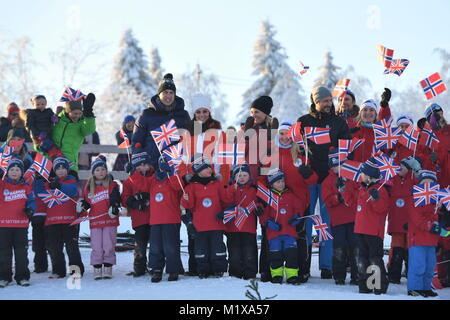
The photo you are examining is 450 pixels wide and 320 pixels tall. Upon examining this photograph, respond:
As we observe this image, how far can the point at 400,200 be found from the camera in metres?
7.52

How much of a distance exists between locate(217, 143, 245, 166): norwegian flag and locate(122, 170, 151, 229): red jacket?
980mm

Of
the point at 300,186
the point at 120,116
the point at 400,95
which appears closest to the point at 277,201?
→ the point at 300,186

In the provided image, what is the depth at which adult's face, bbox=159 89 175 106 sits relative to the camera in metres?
7.99

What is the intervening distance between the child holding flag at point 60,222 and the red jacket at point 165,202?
106 centimetres

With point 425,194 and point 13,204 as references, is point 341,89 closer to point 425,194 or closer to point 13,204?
point 425,194

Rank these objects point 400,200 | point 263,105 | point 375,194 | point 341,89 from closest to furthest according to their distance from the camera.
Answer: point 375,194, point 400,200, point 263,105, point 341,89

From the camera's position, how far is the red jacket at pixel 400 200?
7.48 m

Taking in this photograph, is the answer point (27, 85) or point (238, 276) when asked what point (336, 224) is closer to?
point (238, 276)

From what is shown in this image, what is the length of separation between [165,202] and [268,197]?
124cm

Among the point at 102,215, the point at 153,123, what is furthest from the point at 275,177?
the point at 102,215

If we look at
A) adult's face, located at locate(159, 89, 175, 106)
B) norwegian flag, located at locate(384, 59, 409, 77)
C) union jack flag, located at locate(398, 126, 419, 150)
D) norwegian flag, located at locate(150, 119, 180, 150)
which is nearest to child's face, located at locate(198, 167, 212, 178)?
norwegian flag, located at locate(150, 119, 180, 150)

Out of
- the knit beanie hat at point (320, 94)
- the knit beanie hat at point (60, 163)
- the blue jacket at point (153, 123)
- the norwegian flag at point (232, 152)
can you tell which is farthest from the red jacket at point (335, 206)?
the knit beanie hat at point (60, 163)

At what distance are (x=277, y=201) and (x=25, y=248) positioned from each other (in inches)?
118

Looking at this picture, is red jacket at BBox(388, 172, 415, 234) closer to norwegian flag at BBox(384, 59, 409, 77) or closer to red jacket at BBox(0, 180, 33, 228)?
norwegian flag at BBox(384, 59, 409, 77)
